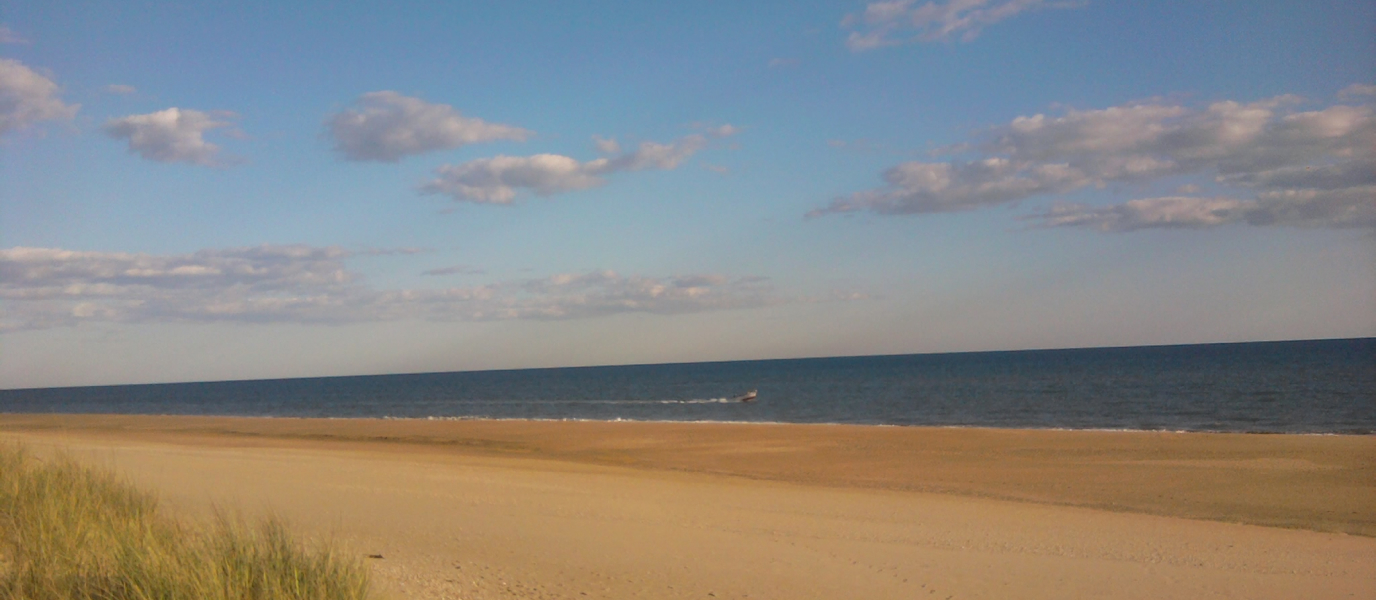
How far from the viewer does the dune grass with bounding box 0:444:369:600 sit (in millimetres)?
5344

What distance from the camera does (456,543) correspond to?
31.7 feet

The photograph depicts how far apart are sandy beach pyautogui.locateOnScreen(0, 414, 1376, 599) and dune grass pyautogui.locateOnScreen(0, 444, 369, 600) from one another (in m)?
1.39

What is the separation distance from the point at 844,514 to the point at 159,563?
29.3 feet

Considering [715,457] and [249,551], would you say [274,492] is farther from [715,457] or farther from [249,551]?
[715,457]

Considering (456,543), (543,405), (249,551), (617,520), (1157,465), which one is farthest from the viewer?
(543,405)

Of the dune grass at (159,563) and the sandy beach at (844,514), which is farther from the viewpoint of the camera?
the sandy beach at (844,514)

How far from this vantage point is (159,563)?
216 inches

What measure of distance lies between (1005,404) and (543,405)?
3078 centimetres

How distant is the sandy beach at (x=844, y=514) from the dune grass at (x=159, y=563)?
1.39 metres

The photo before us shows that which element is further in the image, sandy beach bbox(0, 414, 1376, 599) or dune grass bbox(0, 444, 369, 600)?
sandy beach bbox(0, 414, 1376, 599)

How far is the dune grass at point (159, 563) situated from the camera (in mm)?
5344

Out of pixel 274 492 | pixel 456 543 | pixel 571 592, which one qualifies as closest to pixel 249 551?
pixel 571 592

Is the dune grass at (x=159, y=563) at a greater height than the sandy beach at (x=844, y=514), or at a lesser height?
greater

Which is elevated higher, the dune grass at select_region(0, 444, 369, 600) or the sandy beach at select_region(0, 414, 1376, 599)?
the dune grass at select_region(0, 444, 369, 600)
